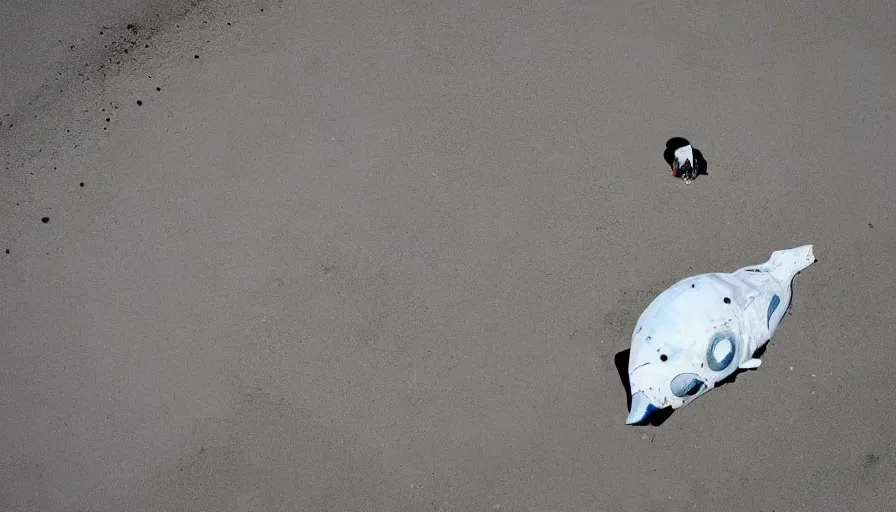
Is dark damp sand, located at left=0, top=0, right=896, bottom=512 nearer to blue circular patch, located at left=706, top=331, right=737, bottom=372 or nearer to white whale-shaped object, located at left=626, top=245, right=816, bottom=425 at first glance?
white whale-shaped object, located at left=626, top=245, right=816, bottom=425

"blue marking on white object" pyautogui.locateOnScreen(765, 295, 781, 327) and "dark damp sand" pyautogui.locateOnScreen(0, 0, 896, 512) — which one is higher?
"dark damp sand" pyautogui.locateOnScreen(0, 0, 896, 512)

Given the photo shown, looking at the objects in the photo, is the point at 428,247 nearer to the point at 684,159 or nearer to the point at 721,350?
the point at 684,159

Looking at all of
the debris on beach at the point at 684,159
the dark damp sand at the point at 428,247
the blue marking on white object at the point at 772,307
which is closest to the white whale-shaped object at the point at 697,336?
the blue marking on white object at the point at 772,307

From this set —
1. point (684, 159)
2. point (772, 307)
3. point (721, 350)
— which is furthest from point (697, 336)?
point (684, 159)

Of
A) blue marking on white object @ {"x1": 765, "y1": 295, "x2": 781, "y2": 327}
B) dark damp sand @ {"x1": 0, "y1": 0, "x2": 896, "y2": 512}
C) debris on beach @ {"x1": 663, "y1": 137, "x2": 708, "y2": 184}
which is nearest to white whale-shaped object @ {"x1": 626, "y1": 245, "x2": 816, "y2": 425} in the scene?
blue marking on white object @ {"x1": 765, "y1": 295, "x2": 781, "y2": 327}

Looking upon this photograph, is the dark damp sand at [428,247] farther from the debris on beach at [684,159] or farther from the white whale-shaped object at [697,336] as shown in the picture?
the white whale-shaped object at [697,336]
